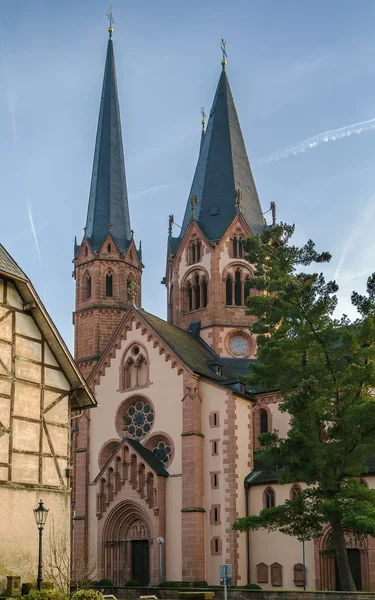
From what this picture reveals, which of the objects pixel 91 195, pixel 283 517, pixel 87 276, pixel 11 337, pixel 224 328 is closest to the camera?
pixel 11 337

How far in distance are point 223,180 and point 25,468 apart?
36.5m

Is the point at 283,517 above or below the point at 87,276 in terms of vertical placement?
below

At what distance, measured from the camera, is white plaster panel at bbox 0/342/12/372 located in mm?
24594

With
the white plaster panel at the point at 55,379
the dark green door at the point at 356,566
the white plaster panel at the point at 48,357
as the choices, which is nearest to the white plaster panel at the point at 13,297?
the white plaster panel at the point at 48,357

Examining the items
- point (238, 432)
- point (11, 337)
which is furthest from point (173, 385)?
point (11, 337)

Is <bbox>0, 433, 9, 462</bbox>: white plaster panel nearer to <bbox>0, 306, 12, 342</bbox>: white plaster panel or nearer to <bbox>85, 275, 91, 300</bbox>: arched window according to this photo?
<bbox>0, 306, 12, 342</bbox>: white plaster panel

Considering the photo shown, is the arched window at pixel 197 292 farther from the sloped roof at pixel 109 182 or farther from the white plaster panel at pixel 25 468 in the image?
the white plaster panel at pixel 25 468

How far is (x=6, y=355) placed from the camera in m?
24.8

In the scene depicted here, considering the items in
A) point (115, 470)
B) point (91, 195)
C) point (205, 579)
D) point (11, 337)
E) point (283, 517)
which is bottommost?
point (205, 579)

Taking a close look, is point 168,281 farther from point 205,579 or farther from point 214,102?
point 205,579

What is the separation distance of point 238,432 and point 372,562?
9.97 m

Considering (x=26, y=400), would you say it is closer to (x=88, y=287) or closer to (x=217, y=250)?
(x=217, y=250)

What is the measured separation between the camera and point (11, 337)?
82.4ft

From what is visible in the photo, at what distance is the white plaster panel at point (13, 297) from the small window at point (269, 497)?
21592 mm
